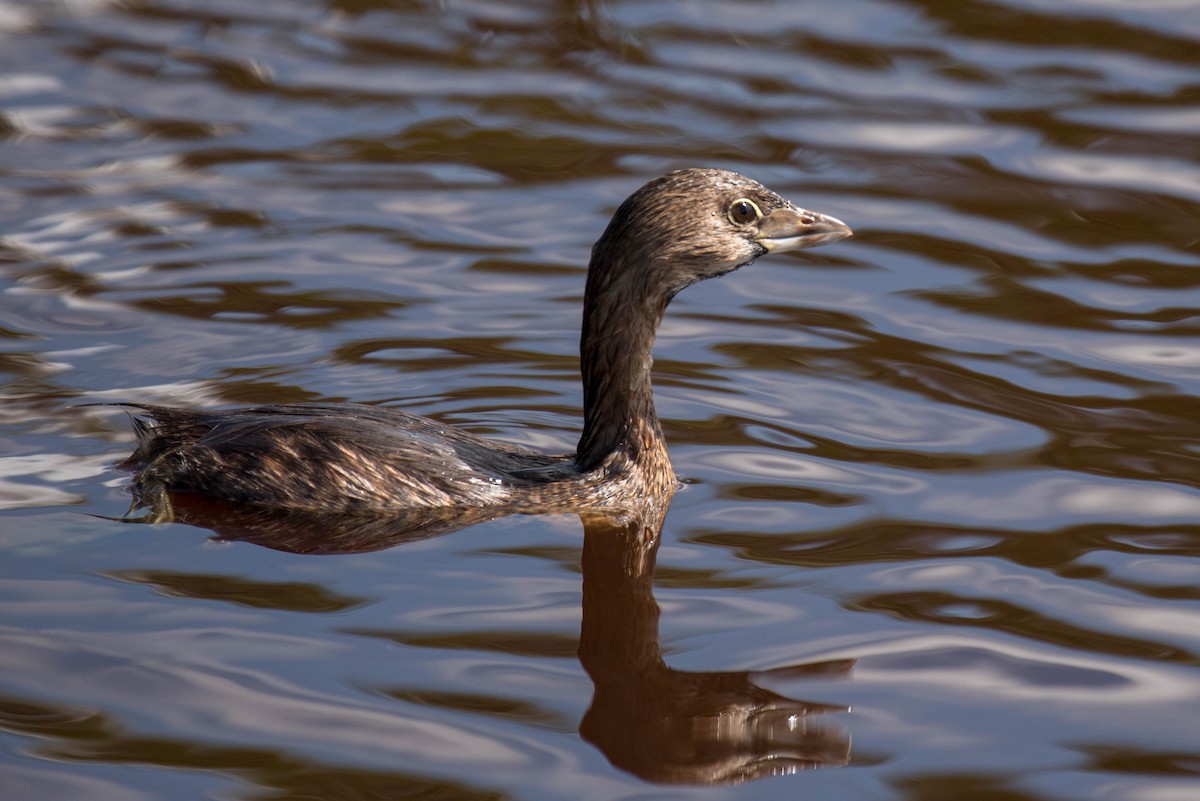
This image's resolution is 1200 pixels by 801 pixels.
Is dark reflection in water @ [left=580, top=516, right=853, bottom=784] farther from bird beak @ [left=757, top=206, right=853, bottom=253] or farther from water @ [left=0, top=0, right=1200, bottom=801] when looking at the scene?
bird beak @ [left=757, top=206, right=853, bottom=253]

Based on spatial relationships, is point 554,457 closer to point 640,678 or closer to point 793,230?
point 793,230

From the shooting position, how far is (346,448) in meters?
6.55

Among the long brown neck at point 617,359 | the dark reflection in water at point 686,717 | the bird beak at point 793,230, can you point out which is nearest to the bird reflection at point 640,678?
the dark reflection in water at point 686,717

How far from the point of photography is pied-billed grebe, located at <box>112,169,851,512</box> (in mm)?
6555

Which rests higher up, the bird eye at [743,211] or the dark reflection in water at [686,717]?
the bird eye at [743,211]

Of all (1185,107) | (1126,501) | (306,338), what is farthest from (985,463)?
(1185,107)

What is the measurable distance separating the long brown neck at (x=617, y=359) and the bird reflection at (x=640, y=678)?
1.41 feet

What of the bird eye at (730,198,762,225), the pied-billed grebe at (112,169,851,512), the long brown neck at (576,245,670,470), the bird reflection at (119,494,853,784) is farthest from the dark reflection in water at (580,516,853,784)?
the bird eye at (730,198,762,225)

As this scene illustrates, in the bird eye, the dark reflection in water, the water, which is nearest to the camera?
the dark reflection in water

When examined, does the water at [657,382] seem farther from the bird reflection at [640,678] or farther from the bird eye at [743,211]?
the bird eye at [743,211]

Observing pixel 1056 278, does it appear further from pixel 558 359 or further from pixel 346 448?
pixel 346 448

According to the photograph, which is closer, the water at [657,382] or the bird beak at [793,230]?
the water at [657,382]

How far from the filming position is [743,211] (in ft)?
22.4

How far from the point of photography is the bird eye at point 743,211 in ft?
22.3
